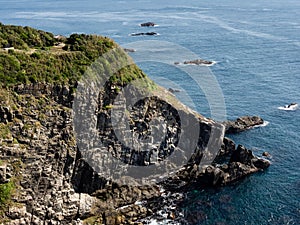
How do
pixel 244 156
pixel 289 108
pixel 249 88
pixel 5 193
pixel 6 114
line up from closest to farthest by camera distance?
pixel 5 193 → pixel 6 114 → pixel 244 156 → pixel 289 108 → pixel 249 88

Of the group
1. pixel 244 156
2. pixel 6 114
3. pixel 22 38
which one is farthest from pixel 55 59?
pixel 244 156

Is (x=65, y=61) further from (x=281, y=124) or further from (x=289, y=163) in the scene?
(x=281, y=124)

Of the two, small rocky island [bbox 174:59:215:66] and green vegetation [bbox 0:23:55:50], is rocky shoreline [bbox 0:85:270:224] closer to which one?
green vegetation [bbox 0:23:55:50]

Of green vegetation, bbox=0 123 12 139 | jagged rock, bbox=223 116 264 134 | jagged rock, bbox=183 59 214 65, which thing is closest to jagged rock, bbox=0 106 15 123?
green vegetation, bbox=0 123 12 139

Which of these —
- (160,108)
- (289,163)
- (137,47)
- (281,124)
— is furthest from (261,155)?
(137,47)

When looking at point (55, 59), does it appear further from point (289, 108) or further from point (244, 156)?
point (289, 108)

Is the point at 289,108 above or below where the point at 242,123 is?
above

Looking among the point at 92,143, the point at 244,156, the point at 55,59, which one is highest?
the point at 55,59
